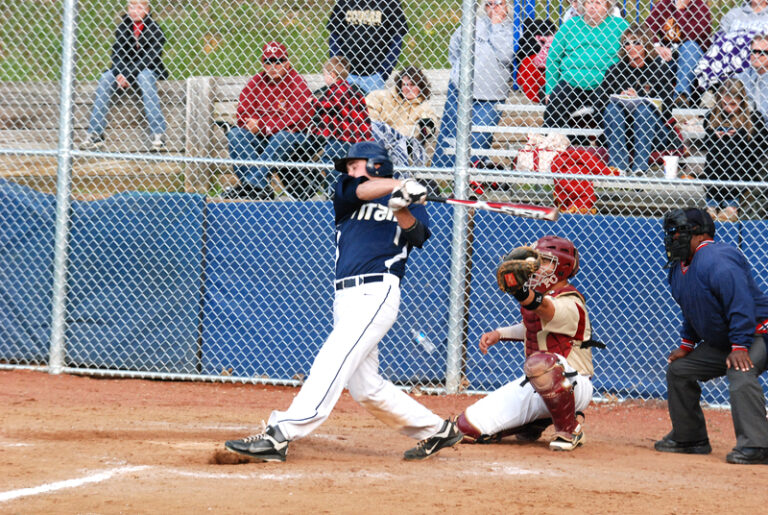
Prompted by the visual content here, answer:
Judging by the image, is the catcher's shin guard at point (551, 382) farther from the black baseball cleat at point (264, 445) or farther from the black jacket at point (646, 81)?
the black jacket at point (646, 81)

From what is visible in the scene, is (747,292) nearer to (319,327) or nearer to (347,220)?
(347,220)

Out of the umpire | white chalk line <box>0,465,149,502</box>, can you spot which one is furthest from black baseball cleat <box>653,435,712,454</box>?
white chalk line <box>0,465,149,502</box>

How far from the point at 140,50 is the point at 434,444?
20.0 feet

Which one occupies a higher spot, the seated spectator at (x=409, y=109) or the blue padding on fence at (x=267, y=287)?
the seated spectator at (x=409, y=109)

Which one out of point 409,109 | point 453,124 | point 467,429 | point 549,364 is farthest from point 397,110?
point 549,364

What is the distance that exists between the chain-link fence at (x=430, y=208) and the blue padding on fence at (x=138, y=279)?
0.02 metres

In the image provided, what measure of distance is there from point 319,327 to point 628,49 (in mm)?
3775

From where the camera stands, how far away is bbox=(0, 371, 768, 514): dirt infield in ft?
14.4

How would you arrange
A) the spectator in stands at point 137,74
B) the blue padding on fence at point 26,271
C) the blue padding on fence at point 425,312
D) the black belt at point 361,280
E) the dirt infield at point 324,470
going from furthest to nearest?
the spectator in stands at point 137,74 → the blue padding on fence at point 26,271 → the blue padding on fence at point 425,312 → the black belt at point 361,280 → the dirt infield at point 324,470

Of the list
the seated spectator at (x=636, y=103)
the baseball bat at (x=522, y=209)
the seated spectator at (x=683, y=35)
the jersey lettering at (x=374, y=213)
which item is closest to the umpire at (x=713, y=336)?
the baseball bat at (x=522, y=209)

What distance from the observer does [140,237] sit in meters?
8.31

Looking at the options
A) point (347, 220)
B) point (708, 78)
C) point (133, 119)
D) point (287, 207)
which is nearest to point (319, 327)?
point (287, 207)

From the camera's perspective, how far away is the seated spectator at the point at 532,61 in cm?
948

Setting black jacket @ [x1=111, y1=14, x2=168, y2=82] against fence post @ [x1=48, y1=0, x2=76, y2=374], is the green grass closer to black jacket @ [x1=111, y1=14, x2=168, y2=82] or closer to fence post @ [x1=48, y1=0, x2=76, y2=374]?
black jacket @ [x1=111, y1=14, x2=168, y2=82]
